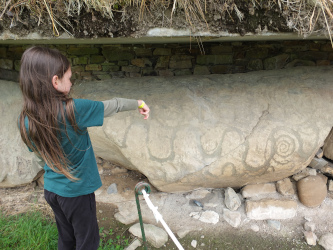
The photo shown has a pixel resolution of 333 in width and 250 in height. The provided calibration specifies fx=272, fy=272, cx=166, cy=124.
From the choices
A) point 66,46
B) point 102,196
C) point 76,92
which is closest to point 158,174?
point 102,196

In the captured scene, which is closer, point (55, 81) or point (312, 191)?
point (55, 81)

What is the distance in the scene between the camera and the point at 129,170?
9.78 feet

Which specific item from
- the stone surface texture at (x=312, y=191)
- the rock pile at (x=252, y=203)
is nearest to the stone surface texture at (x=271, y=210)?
the rock pile at (x=252, y=203)

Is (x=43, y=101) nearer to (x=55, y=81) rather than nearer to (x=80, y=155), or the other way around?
(x=55, y=81)

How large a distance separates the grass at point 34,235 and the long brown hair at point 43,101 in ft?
3.71

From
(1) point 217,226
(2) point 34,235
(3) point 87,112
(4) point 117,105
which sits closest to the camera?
(3) point 87,112

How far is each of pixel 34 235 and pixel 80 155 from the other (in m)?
1.15

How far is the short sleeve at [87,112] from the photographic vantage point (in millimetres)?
1402

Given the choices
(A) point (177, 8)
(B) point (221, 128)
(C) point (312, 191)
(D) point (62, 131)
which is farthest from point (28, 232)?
(C) point (312, 191)

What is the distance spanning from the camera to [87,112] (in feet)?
4.68

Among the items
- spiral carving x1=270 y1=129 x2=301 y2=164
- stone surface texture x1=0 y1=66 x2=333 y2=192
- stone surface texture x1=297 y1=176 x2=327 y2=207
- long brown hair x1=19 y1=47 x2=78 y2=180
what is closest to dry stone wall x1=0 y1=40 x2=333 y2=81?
stone surface texture x1=0 y1=66 x2=333 y2=192

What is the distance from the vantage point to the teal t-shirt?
142 cm

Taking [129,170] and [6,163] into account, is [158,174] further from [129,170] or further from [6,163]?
[6,163]

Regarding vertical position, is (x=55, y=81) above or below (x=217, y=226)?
above
